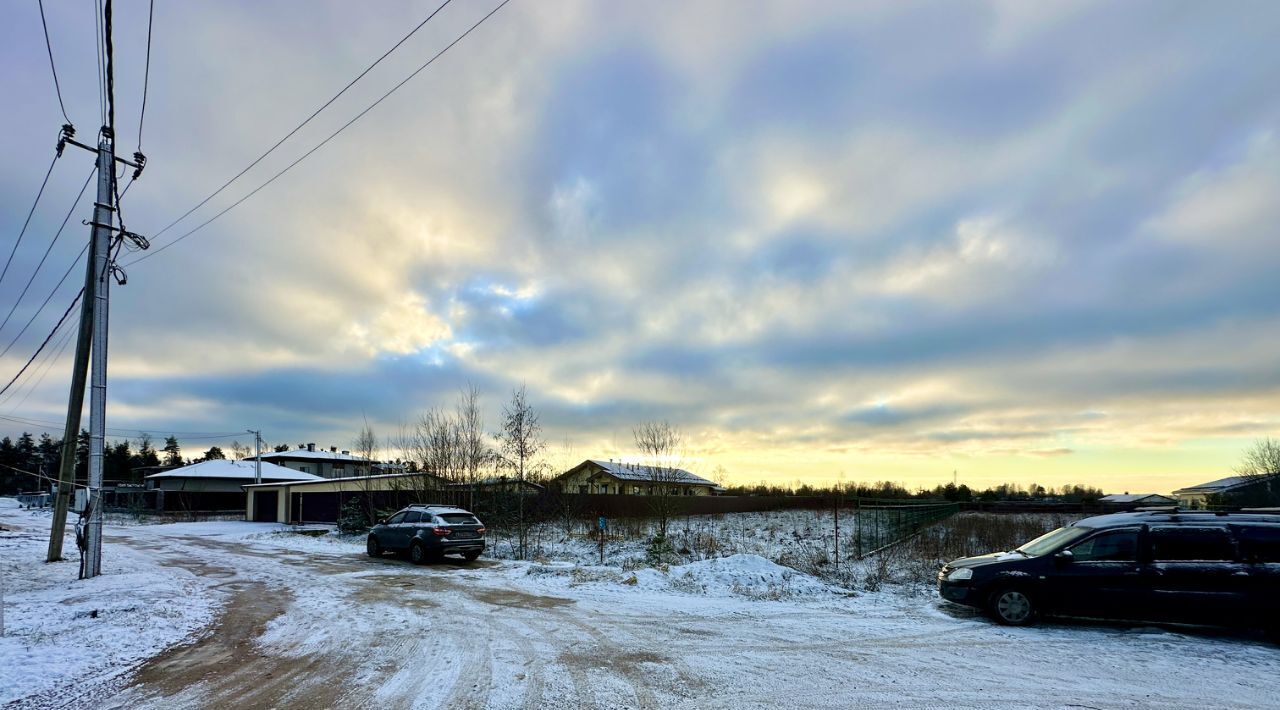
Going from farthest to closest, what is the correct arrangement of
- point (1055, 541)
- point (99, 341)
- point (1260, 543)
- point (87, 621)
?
point (99, 341)
point (1055, 541)
point (87, 621)
point (1260, 543)

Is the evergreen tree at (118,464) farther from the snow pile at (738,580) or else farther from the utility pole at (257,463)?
the snow pile at (738,580)

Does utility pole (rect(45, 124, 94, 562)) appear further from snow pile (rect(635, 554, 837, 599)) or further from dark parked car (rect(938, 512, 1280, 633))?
dark parked car (rect(938, 512, 1280, 633))

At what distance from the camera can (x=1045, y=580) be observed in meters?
9.55

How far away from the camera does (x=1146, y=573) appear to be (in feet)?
29.8

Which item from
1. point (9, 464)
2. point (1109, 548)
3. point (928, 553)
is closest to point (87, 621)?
point (1109, 548)

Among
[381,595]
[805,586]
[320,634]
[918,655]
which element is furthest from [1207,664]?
[381,595]

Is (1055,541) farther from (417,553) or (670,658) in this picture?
(417,553)

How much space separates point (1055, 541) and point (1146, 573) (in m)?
1.15

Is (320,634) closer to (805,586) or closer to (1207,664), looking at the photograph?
(805,586)

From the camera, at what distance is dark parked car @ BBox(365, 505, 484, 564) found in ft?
58.7

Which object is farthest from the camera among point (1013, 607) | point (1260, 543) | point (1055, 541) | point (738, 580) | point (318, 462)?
point (318, 462)

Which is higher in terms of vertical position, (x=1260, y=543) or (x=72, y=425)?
(x=72, y=425)

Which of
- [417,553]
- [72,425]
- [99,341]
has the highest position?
[99,341]

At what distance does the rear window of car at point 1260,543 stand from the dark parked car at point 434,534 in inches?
639
